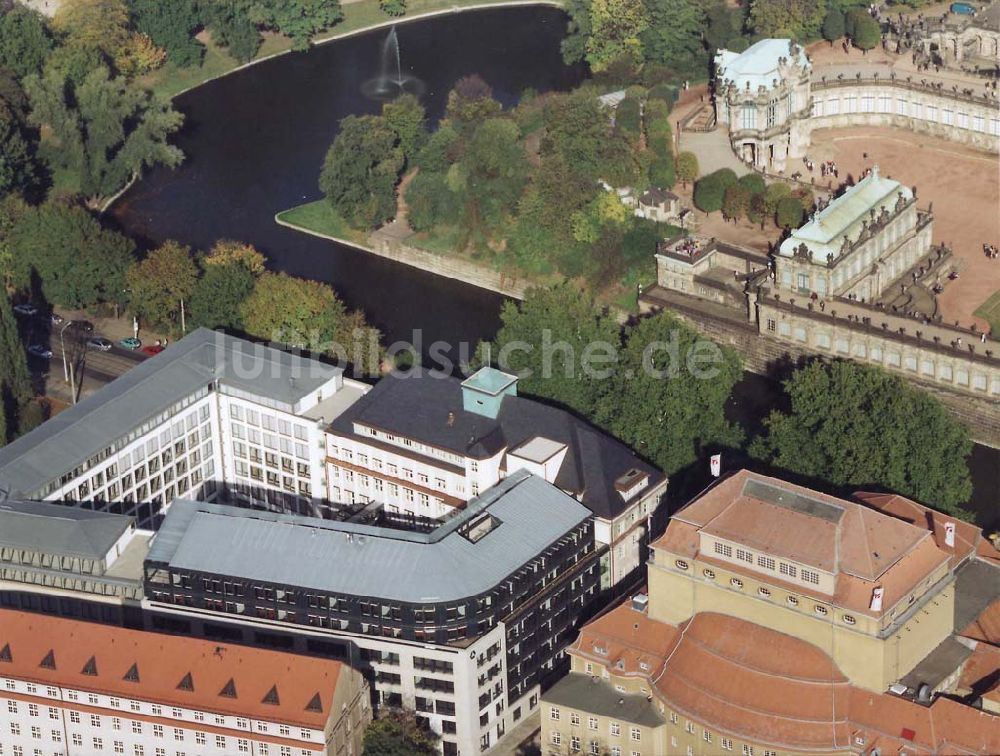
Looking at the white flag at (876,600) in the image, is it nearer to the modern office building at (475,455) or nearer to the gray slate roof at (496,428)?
the modern office building at (475,455)

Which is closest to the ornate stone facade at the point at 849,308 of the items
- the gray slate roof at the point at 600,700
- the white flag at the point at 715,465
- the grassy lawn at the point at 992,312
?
the grassy lawn at the point at 992,312

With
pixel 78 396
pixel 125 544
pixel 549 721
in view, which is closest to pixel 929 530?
pixel 549 721

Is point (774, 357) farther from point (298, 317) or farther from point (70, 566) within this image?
point (70, 566)

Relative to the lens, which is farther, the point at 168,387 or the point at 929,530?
the point at 168,387

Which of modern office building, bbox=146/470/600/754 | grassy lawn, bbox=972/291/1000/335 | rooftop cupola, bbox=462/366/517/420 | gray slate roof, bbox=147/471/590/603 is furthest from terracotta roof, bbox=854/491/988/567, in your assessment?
grassy lawn, bbox=972/291/1000/335

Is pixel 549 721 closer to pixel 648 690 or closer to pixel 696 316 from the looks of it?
pixel 648 690

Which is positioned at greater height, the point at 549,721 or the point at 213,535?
the point at 213,535

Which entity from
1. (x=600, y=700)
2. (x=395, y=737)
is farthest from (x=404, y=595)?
(x=600, y=700)
